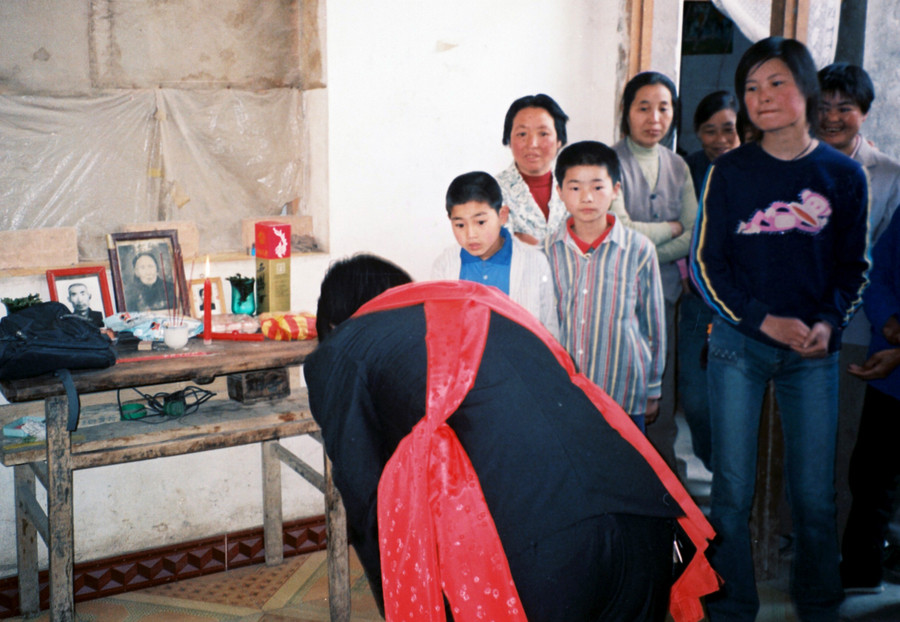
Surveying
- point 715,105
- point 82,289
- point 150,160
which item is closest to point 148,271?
point 82,289

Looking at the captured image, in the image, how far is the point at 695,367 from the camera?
11.6ft

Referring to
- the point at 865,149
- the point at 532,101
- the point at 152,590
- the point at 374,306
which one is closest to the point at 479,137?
the point at 532,101

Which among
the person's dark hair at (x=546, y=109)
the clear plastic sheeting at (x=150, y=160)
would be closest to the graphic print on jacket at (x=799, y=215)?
the person's dark hair at (x=546, y=109)

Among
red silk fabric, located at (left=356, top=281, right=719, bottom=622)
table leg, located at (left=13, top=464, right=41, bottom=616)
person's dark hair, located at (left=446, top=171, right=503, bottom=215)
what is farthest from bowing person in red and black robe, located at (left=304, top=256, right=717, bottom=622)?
table leg, located at (left=13, top=464, right=41, bottom=616)

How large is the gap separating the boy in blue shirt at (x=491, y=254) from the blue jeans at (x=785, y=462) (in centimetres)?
59

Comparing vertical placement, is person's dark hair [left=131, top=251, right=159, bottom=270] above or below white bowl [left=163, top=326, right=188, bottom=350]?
above

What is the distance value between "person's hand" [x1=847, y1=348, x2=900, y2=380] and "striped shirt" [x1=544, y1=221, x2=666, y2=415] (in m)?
0.65

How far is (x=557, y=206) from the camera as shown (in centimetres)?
310

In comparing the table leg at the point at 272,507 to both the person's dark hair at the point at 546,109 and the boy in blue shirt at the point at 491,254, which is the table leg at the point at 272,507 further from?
the person's dark hair at the point at 546,109

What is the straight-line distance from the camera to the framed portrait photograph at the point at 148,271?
2725 millimetres

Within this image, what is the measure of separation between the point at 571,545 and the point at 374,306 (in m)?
0.61

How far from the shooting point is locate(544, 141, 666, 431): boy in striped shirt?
2.69 meters

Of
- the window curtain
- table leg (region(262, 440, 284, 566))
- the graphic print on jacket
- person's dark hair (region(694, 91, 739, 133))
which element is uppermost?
the window curtain

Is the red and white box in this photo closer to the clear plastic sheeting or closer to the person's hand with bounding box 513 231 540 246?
the clear plastic sheeting
